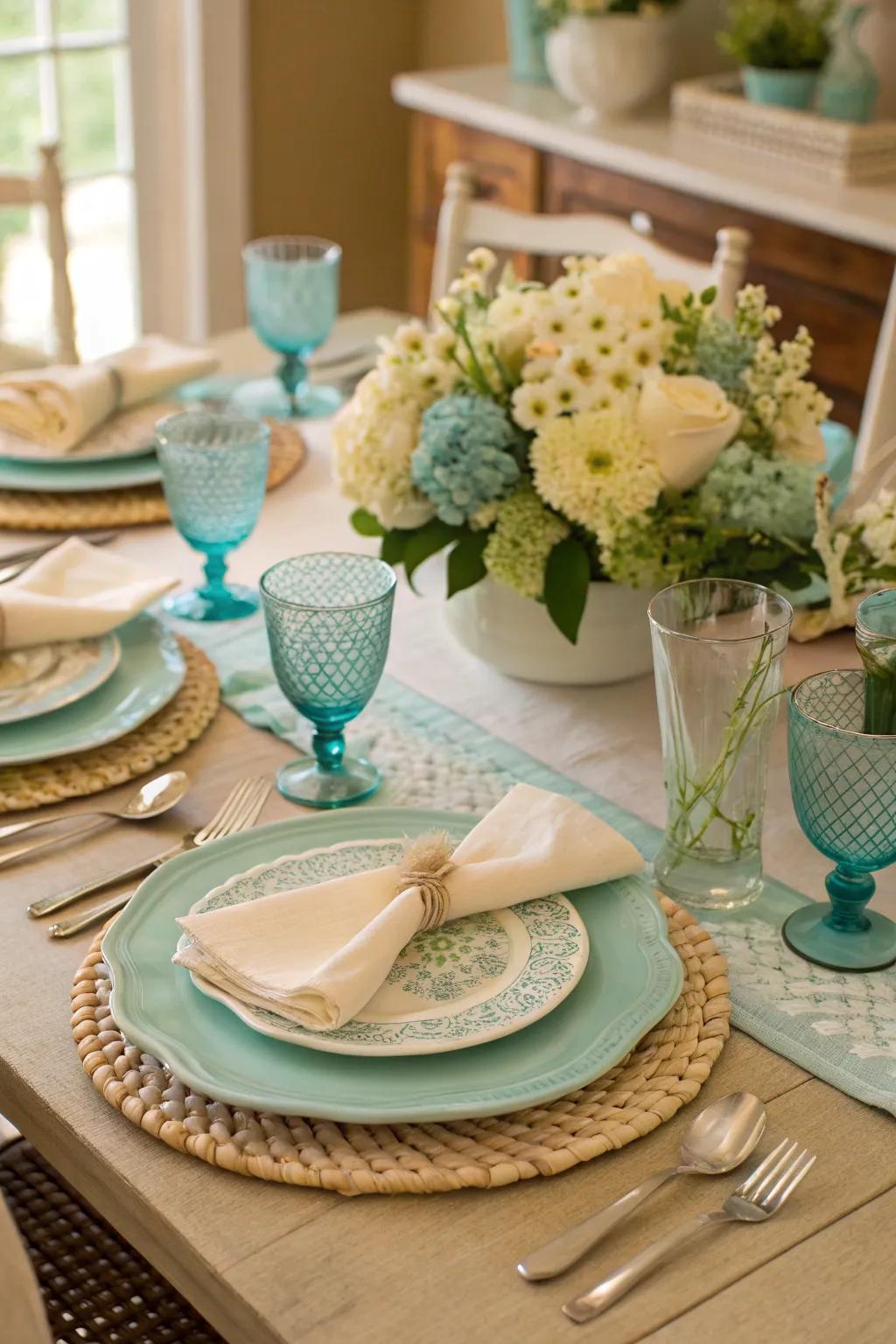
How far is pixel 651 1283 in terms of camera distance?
71cm

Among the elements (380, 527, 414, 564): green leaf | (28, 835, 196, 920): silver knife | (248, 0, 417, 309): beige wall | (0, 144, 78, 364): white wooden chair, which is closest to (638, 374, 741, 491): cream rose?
(380, 527, 414, 564): green leaf

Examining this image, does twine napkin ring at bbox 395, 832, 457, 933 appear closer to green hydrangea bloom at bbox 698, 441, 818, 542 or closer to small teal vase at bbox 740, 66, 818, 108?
green hydrangea bloom at bbox 698, 441, 818, 542

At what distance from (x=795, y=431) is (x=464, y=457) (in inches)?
11.1

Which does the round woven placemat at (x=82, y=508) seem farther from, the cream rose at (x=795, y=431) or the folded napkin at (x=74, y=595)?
the cream rose at (x=795, y=431)

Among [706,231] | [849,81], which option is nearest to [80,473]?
[706,231]

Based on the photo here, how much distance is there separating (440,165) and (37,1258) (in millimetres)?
2436

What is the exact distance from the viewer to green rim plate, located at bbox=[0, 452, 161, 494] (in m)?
1.52

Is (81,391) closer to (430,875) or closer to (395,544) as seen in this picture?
(395,544)

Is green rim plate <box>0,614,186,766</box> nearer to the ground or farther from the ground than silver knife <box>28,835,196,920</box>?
farther from the ground

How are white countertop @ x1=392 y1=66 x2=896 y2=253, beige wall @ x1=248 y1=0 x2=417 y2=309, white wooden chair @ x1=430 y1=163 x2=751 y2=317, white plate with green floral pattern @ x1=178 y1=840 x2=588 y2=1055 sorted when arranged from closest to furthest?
white plate with green floral pattern @ x1=178 y1=840 x2=588 y2=1055 → white wooden chair @ x1=430 y1=163 x2=751 y2=317 → white countertop @ x1=392 y1=66 x2=896 y2=253 → beige wall @ x1=248 y1=0 x2=417 y2=309

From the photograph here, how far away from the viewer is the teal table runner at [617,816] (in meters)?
0.86

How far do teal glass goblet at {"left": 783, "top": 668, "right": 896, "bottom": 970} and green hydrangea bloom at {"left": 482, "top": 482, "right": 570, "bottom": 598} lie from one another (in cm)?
27

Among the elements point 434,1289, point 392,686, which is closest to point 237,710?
point 392,686

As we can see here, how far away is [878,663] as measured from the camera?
899 mm
